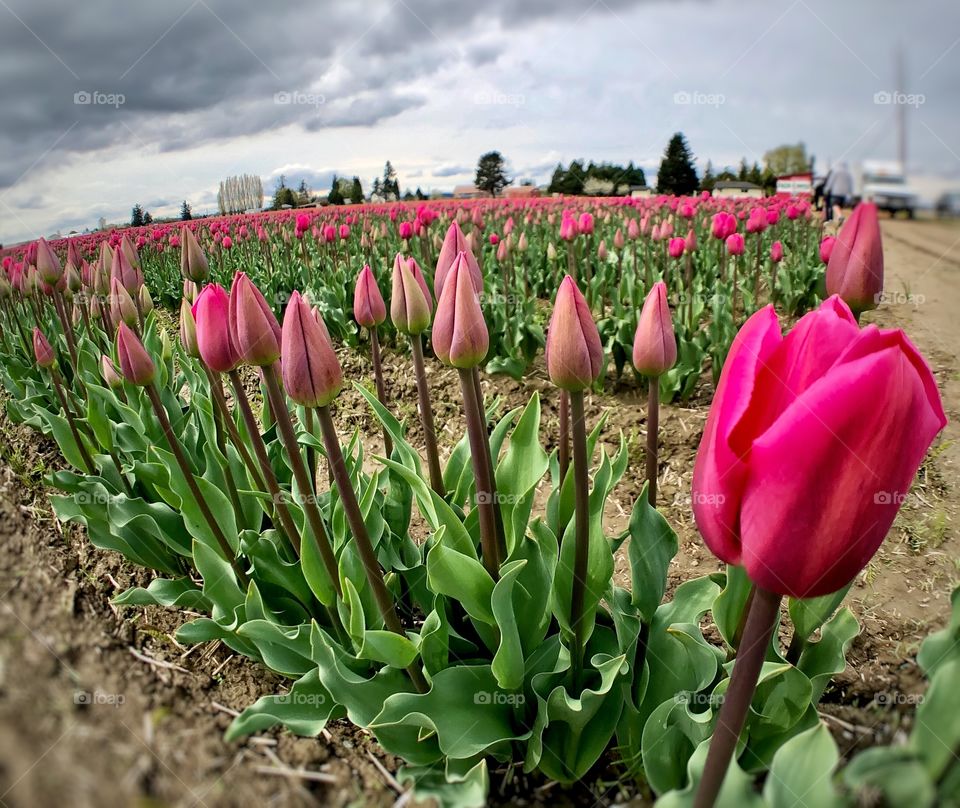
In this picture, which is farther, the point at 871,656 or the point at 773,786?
the point at 871,656

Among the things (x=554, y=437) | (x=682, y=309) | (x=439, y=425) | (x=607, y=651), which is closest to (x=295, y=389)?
(x=607, y=651)

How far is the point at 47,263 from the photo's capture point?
10.6 feet

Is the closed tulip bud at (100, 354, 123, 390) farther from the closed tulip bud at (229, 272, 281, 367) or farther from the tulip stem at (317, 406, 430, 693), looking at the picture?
the tulip stem at (317, 406, 430, 693)

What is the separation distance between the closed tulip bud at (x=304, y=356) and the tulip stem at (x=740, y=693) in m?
0.97

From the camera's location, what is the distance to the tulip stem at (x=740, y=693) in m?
0.83

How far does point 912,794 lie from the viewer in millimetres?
558

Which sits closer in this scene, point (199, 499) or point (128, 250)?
point (199, 499)

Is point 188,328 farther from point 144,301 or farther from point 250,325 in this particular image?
point 144,301

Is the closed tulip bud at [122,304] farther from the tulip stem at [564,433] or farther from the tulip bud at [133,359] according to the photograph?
the tulip stem at [564,433]

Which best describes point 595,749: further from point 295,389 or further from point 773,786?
point 295,389

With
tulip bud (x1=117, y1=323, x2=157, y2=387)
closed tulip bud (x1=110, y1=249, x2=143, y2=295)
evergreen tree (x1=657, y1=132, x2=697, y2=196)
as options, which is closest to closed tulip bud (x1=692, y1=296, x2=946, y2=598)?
tulip bud (x1=117, y1=323, x2=157, y2=387)

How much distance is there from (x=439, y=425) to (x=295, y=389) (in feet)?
11.0

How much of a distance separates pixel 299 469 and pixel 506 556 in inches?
27.9

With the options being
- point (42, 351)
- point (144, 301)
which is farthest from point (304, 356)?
point (144, 301)
